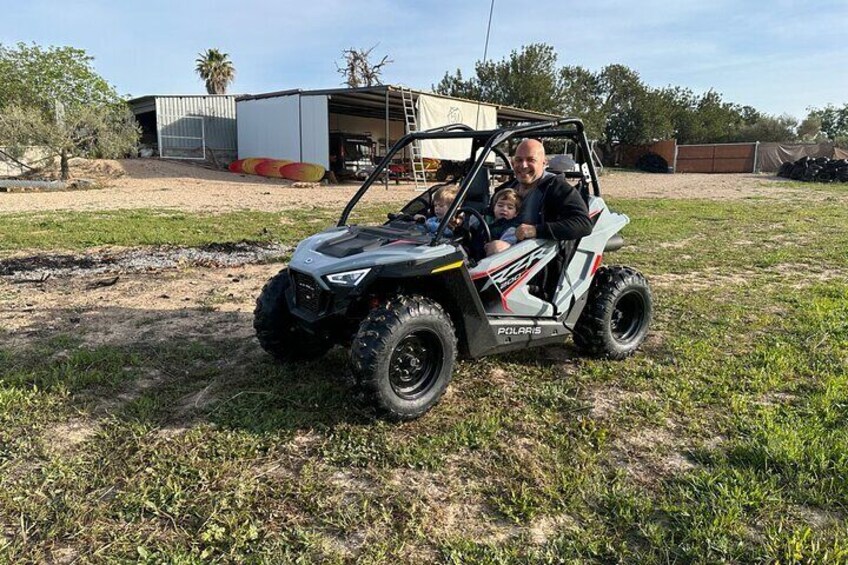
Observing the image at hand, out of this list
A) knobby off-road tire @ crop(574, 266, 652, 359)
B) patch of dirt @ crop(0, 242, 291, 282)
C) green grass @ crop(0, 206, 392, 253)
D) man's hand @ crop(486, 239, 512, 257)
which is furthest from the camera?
green grass @ crop(0, 206, 392, 253)

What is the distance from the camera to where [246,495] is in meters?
2.52

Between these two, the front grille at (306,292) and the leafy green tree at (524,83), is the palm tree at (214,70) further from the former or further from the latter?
the front grille at (306,292)

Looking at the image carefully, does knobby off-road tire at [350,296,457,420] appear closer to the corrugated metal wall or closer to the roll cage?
the roll cage

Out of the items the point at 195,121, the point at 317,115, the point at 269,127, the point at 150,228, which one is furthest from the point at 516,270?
the point at 195,121

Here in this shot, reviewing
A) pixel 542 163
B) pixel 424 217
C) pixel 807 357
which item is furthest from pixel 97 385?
pixel 807 357

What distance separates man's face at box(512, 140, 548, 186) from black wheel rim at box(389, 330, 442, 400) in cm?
138

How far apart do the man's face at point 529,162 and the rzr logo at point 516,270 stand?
0.53 meters

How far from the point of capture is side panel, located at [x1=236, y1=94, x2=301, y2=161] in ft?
77.7

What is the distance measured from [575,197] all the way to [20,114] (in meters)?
21.6

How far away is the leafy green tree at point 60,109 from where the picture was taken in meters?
19.5

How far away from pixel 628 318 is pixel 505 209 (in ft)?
4.66

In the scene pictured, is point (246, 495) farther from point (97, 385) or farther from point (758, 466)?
point (758, 466)

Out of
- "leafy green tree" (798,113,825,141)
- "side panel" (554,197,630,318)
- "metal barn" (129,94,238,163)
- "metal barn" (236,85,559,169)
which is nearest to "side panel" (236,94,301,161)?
"metal barn" (236,85,559,169)

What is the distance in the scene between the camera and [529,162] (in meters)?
3.81
